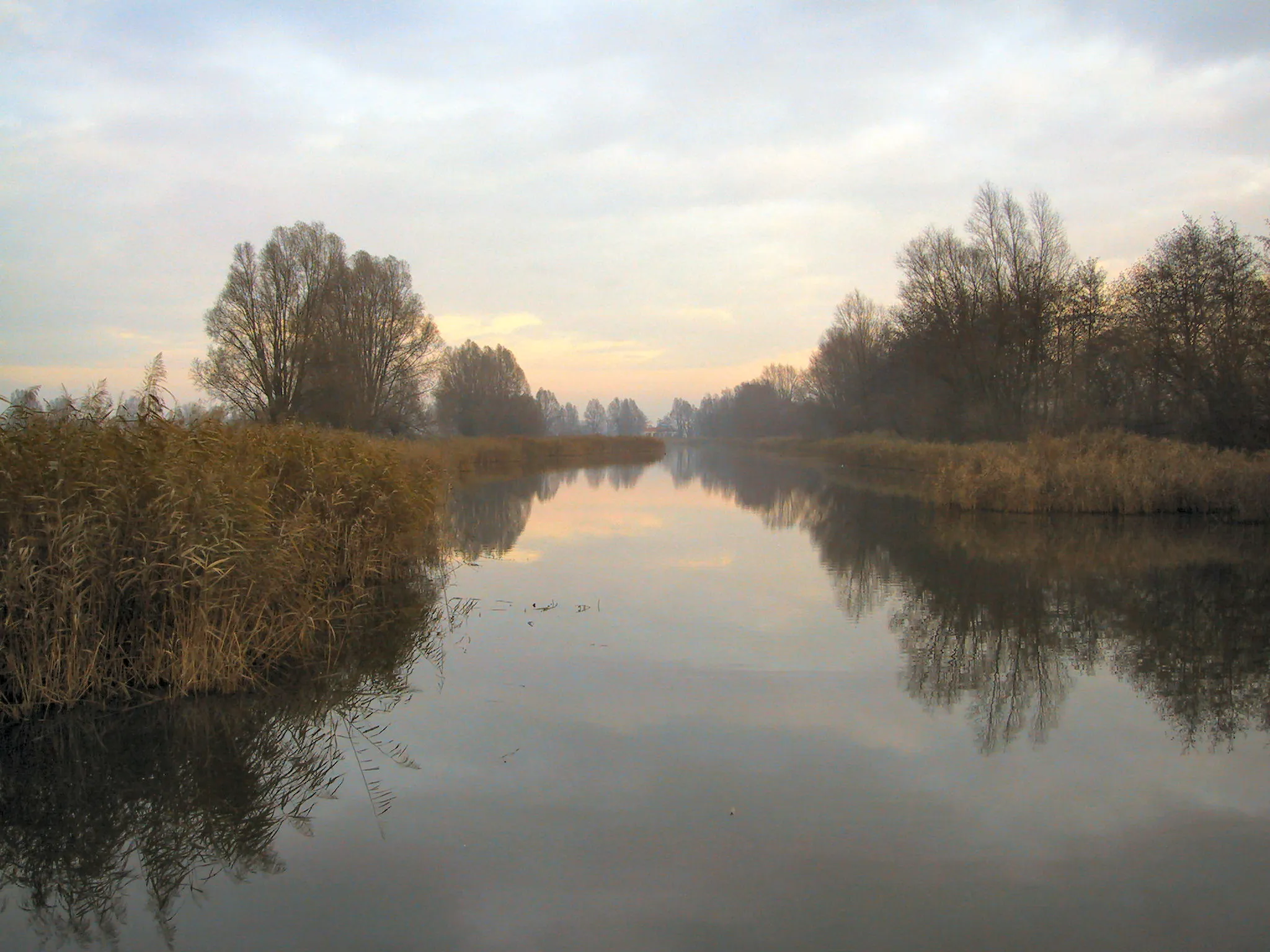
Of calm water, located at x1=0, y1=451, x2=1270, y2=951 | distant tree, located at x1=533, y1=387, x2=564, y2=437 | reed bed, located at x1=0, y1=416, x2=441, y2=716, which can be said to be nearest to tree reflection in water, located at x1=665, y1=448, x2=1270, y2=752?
calm water, located at x1=0, y1=451, x2=1270, y2=951

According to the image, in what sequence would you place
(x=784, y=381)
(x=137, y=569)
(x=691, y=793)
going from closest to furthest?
(x=691, y=793) < (x=137, y=569) < (x=784, y=381)

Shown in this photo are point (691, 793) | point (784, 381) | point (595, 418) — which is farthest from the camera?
point (595, 418)

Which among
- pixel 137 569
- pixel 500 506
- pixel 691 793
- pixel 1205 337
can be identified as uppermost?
pixel 1205 337

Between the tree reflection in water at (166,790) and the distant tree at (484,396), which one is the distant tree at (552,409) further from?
the tree reflection in water at (166,790)

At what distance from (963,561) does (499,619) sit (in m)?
6.27

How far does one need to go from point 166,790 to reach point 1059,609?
294 inches

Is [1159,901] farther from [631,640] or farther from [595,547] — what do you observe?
[595,547]

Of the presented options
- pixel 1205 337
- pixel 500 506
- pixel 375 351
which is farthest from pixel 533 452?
pixel 1205 337

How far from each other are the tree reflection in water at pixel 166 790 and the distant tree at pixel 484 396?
136ft

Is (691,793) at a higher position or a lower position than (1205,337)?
lower

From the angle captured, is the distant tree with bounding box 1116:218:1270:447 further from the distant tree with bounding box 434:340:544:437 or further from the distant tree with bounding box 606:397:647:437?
the distant tree with bounding box 606:397:647:437

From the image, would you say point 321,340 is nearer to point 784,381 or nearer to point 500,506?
point 500,506

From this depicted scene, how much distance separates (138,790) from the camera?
412 centimetres

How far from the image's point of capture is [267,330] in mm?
28891
